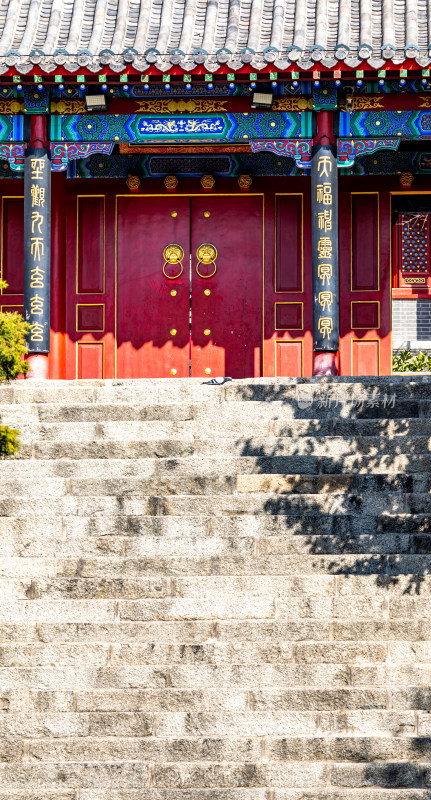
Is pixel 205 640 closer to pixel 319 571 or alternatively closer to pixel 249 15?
pixel 319 571

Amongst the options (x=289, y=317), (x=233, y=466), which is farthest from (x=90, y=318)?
(x=233, y=466)

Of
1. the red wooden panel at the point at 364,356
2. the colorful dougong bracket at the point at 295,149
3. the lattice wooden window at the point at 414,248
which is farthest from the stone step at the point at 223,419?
the lattice wooden window at the point at 414,248

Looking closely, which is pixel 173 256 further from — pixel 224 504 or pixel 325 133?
pixel 224 504

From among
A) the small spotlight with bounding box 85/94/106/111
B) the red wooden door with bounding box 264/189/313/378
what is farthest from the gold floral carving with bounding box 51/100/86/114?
the red wooden door with bounding box 264/189/313/378

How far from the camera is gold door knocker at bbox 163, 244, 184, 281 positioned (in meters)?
13.3

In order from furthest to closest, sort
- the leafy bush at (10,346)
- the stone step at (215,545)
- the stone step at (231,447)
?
the leafy bush at (10,346) < the stone step at (231,447) < the stone step at (215,545)

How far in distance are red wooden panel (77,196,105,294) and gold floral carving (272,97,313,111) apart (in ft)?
8.47

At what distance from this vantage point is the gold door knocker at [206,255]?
13312 mm

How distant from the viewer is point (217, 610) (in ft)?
22.3

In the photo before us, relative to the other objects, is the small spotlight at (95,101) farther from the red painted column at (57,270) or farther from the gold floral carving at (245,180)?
the gold floral carving at (245,180)

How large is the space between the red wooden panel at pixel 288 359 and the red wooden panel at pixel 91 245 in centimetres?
222

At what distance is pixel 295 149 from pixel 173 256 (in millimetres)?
2145

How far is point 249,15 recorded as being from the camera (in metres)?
12.5

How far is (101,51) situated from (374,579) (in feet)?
22.3
